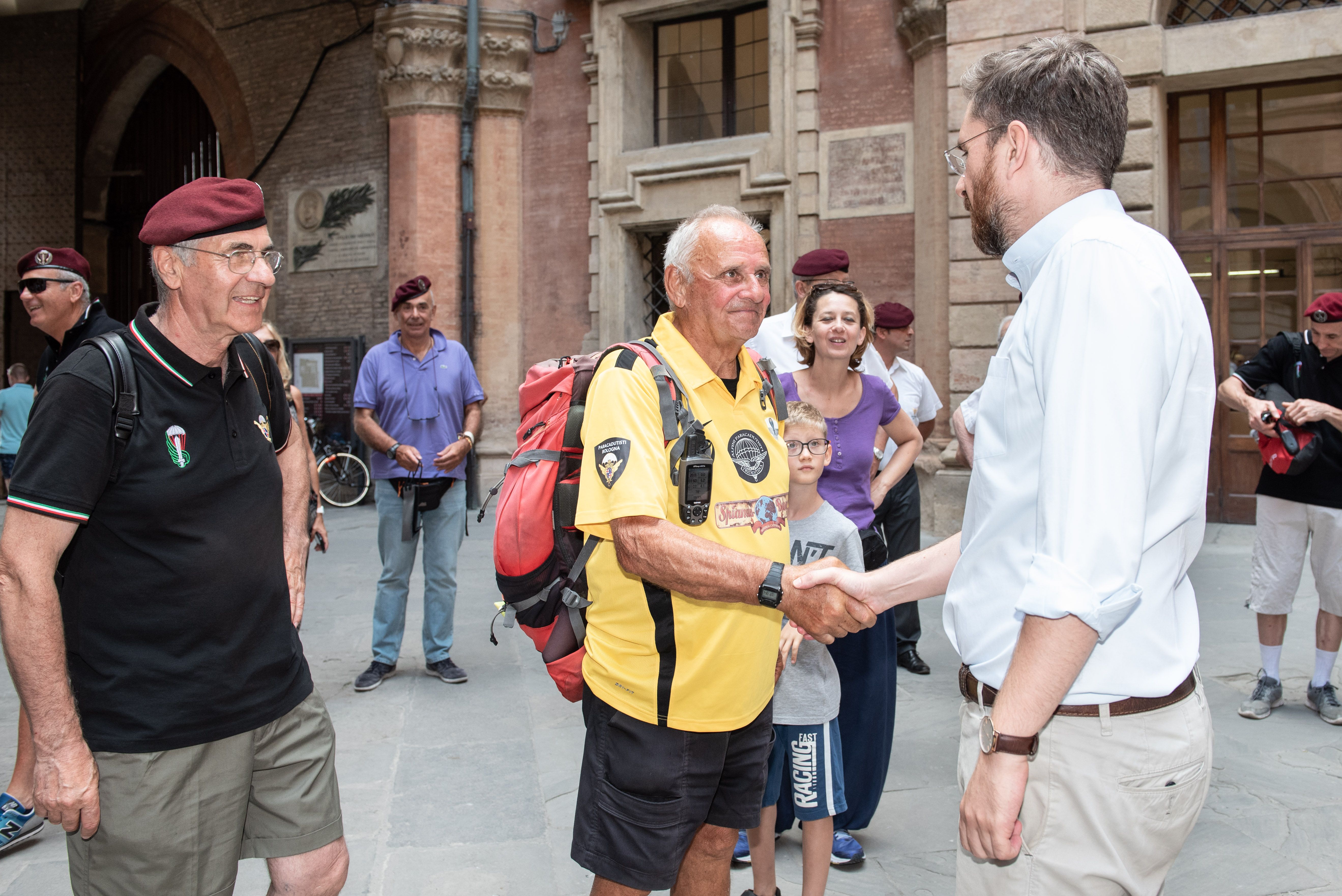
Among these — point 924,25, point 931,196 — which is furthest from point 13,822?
point 924,25

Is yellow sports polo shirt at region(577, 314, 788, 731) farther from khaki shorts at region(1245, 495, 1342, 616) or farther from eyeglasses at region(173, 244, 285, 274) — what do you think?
khaki shorts at region(1245, 495, 1342, 616)

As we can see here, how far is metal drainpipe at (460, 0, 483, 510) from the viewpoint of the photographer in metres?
12.5

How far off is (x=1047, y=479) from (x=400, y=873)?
2706mm

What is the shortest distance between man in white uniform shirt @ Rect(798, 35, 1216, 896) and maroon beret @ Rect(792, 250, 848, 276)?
115 inches

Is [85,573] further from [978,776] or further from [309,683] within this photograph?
[978,776]

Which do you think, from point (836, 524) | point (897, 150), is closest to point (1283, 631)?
point (836, 524)

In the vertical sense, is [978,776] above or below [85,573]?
below

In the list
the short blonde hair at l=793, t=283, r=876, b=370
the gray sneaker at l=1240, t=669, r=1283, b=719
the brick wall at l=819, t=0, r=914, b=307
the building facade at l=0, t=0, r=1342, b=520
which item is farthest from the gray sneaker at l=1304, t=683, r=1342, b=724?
the brick wall at l=819, t=0, r=914, b=307

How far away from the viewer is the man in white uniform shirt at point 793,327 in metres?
4.41

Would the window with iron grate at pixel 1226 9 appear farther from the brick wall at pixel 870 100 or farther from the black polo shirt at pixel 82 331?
the black polo shirt at pixel 82 331

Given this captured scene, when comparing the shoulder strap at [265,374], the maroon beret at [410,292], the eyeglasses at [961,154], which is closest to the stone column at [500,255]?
the maroon beret at [410,292]

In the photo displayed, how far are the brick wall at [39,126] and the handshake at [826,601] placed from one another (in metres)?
18.6

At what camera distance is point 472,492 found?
1268cm

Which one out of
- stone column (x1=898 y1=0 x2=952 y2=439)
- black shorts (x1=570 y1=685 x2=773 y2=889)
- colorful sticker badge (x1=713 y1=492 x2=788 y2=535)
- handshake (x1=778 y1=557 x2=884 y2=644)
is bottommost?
black shorts (x1=570 y1=685 x2=773 y2=889)
